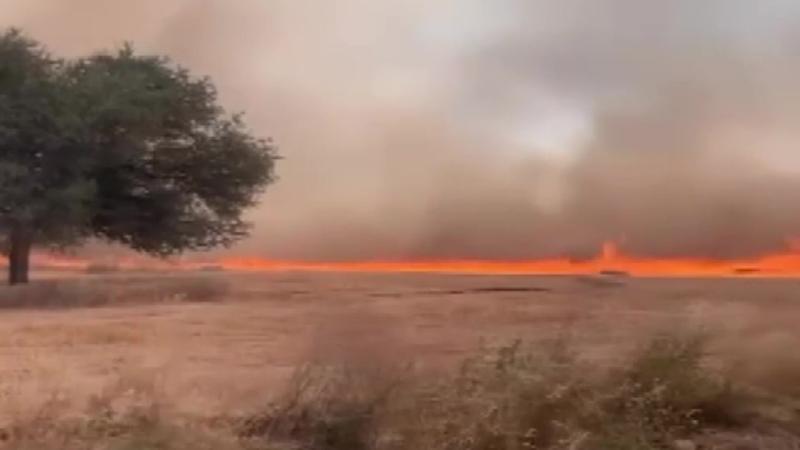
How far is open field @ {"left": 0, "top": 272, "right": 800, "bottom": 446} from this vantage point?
34.7ft

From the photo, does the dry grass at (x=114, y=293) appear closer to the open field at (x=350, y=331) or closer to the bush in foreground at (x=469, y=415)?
the open field at (x=350, y=331)

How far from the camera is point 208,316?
61.2ft

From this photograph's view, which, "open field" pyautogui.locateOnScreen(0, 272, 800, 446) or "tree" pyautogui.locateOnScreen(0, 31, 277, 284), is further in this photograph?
"tree" pyautogui.locateOnScreen(0, 31, 277, 284)

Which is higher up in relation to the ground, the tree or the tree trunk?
the tree

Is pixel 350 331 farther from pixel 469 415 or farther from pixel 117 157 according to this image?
pixel 117 157

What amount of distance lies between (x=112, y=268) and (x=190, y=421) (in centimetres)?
2415

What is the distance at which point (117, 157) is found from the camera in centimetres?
2903

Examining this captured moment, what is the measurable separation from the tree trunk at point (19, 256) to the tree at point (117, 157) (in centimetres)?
3

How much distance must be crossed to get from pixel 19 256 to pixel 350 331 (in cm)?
1949

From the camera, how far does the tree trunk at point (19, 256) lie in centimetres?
2806

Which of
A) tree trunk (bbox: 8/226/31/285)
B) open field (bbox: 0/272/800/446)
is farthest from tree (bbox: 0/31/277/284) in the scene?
open field (bbox: 0/272/800/446)

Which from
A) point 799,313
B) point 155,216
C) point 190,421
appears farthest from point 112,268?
point 190,421

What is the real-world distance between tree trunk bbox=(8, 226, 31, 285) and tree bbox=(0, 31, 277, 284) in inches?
1.1

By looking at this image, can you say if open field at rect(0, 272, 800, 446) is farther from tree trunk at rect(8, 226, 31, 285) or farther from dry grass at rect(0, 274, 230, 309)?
tree trunk at rect(8, 226, 31, 285)
